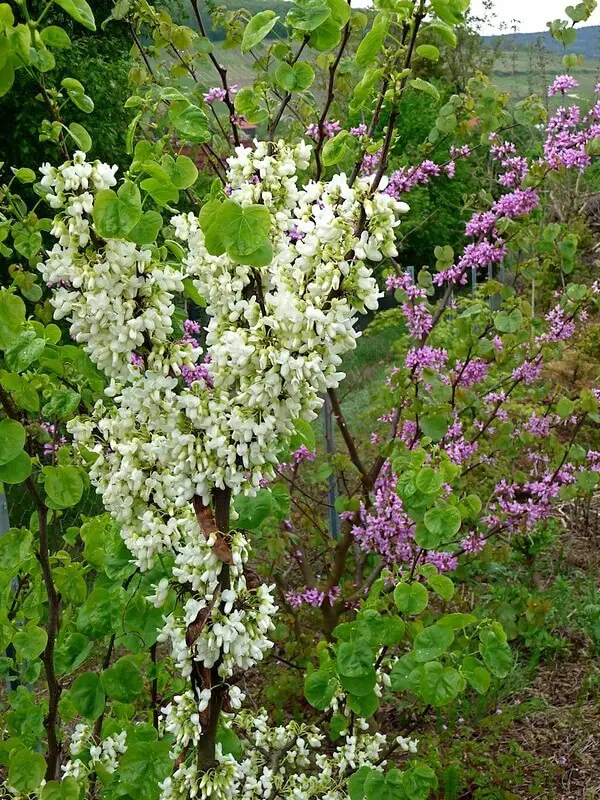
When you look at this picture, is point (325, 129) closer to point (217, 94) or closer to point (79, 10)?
point (217, 94)

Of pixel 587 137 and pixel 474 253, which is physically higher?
pixel 587 137

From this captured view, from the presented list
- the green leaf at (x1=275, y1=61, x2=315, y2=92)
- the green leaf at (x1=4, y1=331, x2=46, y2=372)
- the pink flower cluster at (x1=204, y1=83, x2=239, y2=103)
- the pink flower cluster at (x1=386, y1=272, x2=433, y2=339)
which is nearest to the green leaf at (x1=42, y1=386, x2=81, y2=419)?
the green leaf at (x1=4, y1=331, x2=46, y2=372)

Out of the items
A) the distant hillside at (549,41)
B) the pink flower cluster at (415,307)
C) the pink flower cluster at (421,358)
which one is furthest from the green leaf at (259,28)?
the distant hillside at (549,41)

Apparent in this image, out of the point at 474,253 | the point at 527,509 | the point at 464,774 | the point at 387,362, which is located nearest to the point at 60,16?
the point at 387,362

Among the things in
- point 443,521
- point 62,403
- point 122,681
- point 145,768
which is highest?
point 62,403

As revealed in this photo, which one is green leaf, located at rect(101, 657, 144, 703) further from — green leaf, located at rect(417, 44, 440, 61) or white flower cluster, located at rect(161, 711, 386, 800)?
green leaf, located at rect(417, 44, 440, 61)

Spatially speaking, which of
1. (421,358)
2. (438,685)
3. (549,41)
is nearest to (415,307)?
(421,358)

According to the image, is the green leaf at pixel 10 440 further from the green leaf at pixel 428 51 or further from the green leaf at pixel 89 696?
the green leaf at pixel 428 51

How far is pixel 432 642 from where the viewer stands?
5.19 feet

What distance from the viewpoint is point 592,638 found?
3758 mm

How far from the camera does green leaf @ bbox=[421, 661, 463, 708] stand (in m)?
1.51

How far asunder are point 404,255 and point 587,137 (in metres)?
11.5

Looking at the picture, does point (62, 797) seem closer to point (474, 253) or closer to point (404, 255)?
point (474, 253)

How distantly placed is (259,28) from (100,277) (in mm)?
517
